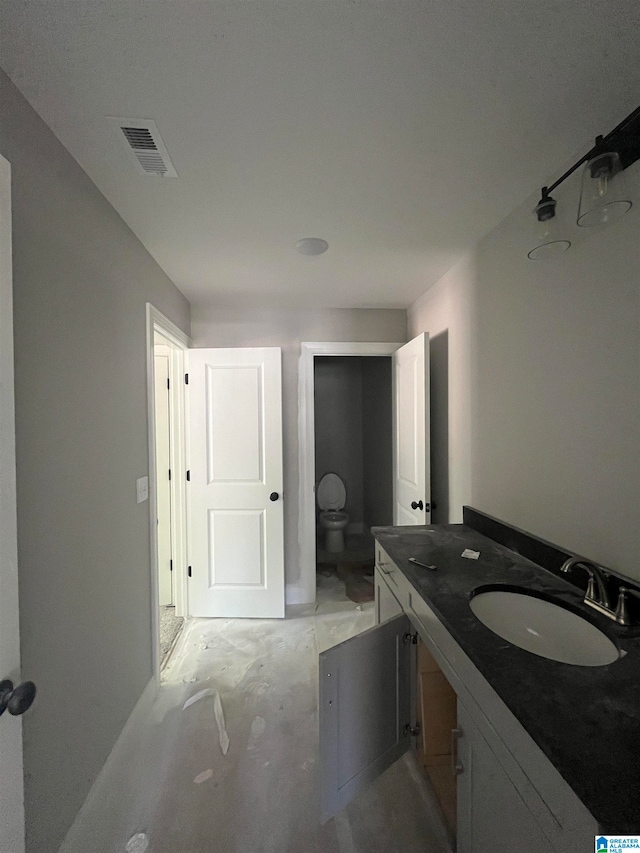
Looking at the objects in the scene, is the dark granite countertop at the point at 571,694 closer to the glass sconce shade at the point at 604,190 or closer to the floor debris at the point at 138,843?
the glass sconce shade at the point at 604,190

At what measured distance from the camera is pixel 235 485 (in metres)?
2.74

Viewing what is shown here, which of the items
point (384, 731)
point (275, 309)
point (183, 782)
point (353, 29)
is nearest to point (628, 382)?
point (353, 29)

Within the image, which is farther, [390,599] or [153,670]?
[153,670]

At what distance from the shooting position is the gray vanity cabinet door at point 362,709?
126 centimetres

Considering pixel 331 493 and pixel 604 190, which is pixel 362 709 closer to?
pixel 604 190

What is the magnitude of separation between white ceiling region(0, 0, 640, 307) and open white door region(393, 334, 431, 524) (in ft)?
2.95

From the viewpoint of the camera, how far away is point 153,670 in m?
1.96

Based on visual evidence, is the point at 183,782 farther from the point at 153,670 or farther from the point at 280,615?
the point at 280,615

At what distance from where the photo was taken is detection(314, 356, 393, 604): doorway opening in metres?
3.83

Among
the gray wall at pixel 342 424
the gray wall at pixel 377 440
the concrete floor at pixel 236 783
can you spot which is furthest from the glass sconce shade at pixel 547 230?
the gray wall at pixel 342 424

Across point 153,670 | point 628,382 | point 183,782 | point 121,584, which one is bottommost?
point 183,782

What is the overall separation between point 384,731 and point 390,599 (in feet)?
1.57

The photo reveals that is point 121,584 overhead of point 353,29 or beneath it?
beneath

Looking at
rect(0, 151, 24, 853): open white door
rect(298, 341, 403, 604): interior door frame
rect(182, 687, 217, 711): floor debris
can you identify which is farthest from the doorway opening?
rect(0, 151, 24, 853): open white door
